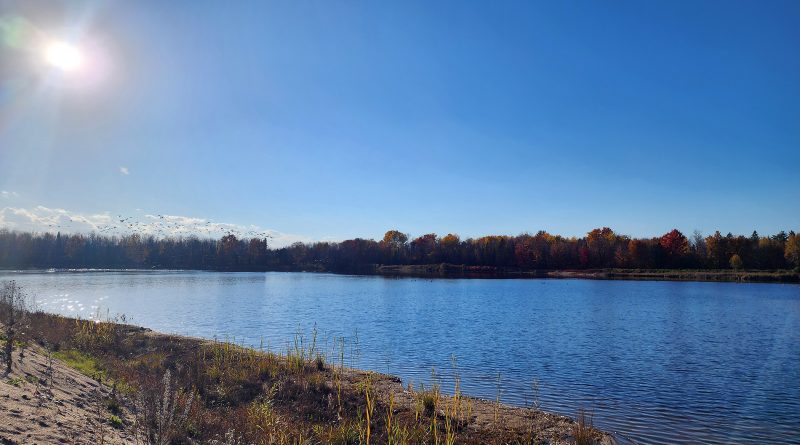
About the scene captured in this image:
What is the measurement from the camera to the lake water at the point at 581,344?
16.5 meters

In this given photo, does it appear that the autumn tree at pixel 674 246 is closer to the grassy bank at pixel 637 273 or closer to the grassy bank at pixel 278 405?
the grassy bank at pixel 637 273

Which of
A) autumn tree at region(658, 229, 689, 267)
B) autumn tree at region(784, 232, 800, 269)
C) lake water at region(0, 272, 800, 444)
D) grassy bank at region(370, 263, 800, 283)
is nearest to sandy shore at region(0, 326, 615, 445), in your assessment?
lake water at region(0, 272, 800, 444)

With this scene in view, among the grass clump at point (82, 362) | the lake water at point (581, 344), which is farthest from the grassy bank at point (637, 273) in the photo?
the grass clump at point (82, 362)

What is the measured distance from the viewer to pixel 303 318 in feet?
131

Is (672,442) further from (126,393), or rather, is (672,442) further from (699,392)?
(126,393)

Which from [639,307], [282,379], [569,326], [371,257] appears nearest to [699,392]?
[282,379]

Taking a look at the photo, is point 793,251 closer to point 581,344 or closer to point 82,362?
point 581,344

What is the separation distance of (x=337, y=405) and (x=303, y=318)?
84.3ft

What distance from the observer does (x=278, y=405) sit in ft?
49.2

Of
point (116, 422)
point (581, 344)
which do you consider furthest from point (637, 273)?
point (116, 422)

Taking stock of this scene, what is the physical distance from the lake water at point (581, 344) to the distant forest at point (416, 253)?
69.5m

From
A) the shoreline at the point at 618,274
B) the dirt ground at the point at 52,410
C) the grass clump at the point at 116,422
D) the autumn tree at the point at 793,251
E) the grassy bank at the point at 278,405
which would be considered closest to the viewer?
the dirt ground at the point at 52,410

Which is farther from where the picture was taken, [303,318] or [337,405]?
[303,318]

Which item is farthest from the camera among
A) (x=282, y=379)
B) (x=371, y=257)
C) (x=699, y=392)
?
(x=371, y=257)
